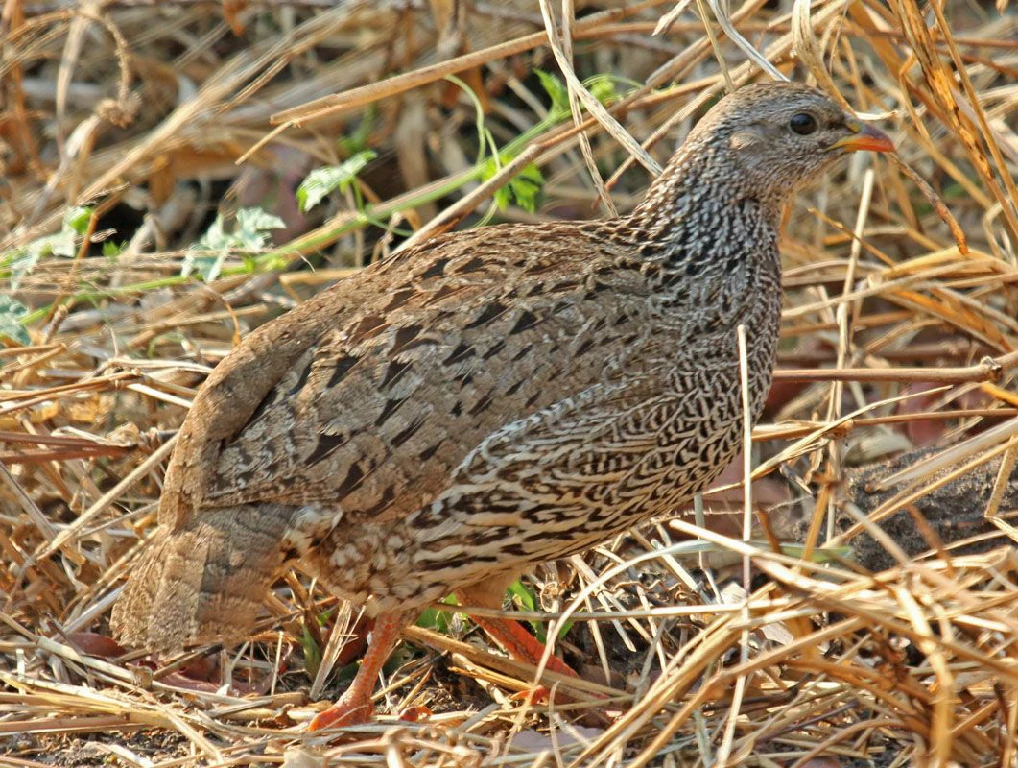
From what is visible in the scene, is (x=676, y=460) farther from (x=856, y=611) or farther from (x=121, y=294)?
(x=121, y=294)

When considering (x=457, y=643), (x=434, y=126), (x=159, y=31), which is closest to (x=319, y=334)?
(x=457, y=643)

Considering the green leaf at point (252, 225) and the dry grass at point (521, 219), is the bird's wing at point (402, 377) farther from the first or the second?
the green leaf at point (252, 225)

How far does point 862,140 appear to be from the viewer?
13.0 feet

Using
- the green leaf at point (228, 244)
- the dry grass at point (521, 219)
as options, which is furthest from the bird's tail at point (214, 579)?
the green leaf at point (228, 244)

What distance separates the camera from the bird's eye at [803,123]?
394 cm

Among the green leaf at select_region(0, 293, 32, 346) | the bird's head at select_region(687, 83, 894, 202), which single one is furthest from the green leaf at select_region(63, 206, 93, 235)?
the bird's head at select_region(687, 83, 894, 202)

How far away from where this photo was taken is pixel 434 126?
6500mm

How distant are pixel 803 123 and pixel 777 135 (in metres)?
0.09

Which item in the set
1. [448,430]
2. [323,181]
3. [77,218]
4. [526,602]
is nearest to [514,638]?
[526,602]

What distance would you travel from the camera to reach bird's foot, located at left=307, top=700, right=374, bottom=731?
359 cm

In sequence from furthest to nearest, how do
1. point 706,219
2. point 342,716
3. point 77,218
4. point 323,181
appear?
point 323,181 < point 77,218 < point 706,219 < point 342,716

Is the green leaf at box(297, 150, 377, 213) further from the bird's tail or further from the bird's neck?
the bird's tail

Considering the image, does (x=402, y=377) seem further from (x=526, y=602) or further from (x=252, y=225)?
(x=252, y=225)

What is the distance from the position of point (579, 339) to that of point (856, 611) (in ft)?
3.91
